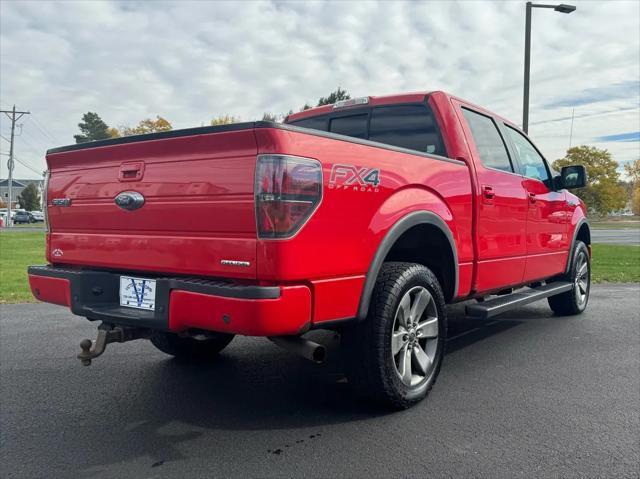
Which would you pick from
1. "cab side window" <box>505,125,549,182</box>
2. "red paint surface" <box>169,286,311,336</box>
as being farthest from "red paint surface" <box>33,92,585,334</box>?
"cab side window" <box>505,125,549,182</box>

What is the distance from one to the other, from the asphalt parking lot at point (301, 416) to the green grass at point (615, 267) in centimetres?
534

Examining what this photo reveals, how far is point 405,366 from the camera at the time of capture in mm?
3262

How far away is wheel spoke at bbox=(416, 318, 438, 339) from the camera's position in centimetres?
338

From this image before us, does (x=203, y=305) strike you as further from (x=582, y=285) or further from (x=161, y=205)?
(x=582, y=285)

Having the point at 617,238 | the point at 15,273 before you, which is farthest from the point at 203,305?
the point at 617,238

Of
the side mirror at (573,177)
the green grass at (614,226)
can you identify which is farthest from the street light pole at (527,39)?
the green grass at (614,226)

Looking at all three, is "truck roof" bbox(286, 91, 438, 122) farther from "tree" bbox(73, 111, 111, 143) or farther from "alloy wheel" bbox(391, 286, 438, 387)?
"tree" bbox(73, 111, 111, 143)

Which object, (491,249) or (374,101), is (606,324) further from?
(374,101)

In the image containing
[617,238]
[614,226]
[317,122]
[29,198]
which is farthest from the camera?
[29,198]

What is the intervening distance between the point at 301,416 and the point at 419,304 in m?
1.00

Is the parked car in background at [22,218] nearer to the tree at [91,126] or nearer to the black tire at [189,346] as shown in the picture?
the tree at [91,126]

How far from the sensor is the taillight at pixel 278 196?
246 cm

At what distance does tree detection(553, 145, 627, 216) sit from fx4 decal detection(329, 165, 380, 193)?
6047 centimetres

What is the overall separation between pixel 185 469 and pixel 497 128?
374 centimetres
